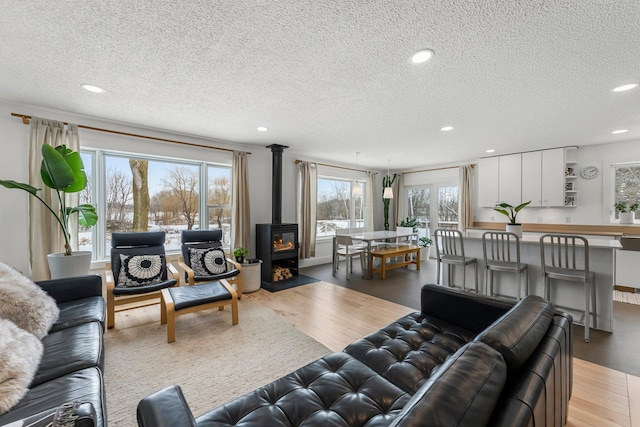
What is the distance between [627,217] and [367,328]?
4926 millimetres

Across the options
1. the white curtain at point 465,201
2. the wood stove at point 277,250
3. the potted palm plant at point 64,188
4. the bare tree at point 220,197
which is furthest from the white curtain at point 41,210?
the white curtain at point 465,201

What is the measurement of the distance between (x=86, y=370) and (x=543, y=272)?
3.86m

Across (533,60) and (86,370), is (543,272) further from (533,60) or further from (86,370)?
(86,370)

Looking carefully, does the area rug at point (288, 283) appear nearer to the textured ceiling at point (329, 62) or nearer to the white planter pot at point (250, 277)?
the white planter pot at point (250, 277)

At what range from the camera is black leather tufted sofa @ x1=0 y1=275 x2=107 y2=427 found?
1.03 m

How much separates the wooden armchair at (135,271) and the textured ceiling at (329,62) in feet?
5.19

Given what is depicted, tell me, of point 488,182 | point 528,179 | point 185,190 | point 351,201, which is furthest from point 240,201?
point 528,179

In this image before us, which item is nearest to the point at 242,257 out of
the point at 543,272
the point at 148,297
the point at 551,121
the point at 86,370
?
the point at 148,297

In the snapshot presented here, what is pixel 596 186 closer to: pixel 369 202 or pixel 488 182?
pixel 488 182

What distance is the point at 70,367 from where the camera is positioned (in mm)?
1371

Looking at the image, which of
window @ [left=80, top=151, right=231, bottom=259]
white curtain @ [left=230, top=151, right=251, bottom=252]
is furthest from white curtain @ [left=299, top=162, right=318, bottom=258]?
window @ [left=80, top=151, right=231, bottom=259]

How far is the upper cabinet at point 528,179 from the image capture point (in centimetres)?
476

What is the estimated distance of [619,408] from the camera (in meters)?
1.68

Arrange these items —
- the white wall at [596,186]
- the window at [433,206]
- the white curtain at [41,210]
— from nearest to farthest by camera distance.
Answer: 1. the white curtain at [41,210]
2. the white wall at [596,186]
3. the window at [433,206]
